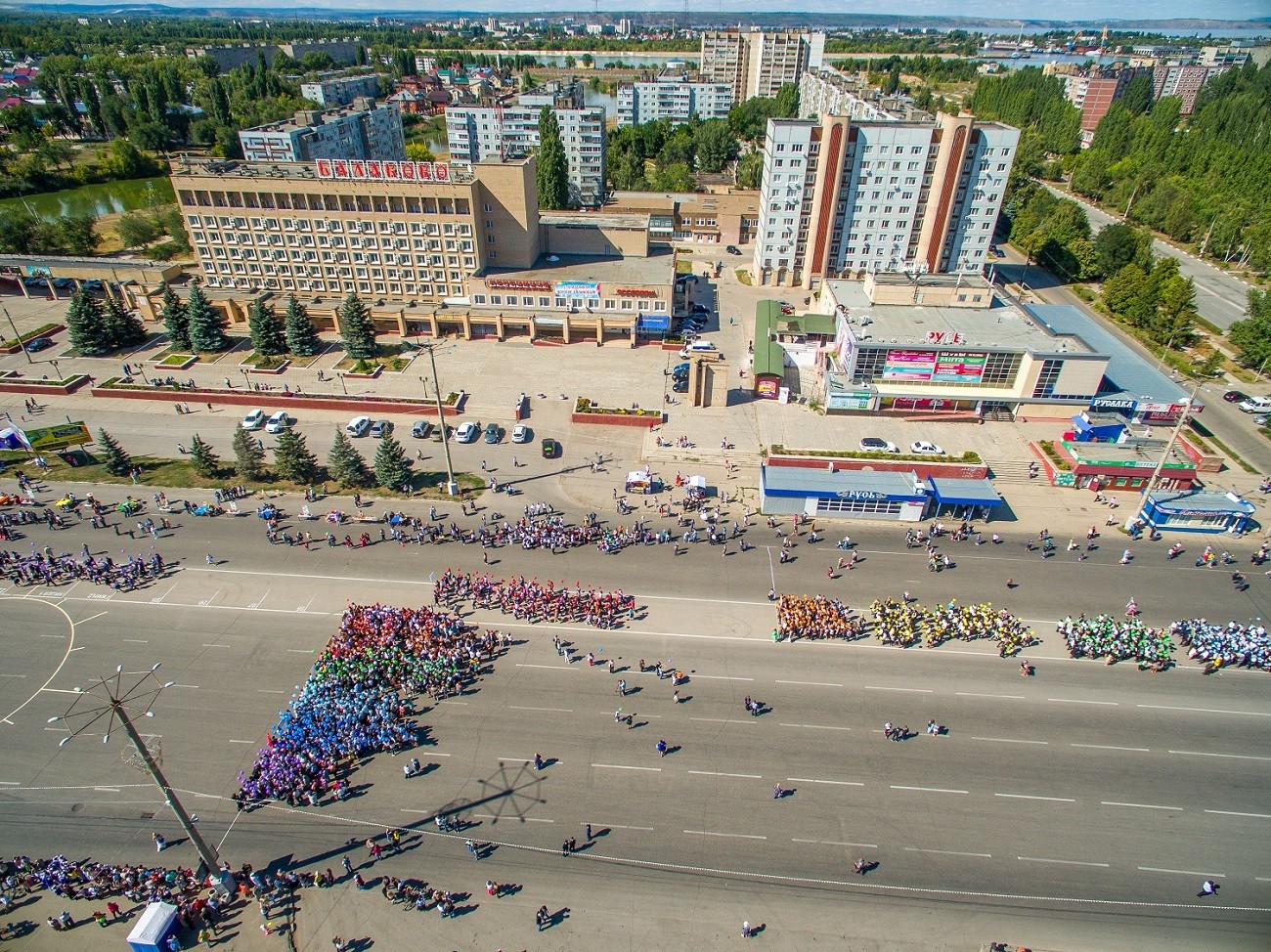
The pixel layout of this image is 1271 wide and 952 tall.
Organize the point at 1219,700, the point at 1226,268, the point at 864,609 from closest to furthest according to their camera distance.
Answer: the point at 1219,700, the point at 864,609, the point at 1226,268

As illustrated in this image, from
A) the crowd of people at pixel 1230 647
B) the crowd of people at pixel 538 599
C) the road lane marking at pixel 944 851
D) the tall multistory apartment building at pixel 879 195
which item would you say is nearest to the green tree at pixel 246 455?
the crowd of people at pixel 538 599

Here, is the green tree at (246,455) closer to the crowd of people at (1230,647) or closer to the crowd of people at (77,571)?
the crowd of people at (77,571)

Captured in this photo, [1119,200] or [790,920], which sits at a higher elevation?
[1119,200]

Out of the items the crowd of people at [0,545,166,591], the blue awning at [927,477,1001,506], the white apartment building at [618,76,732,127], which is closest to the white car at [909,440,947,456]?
the blue awning at [927,477,1001,506]

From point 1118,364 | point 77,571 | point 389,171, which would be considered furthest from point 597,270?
point 77,571

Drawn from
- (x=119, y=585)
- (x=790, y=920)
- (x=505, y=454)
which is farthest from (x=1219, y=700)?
(x=119, y=585)

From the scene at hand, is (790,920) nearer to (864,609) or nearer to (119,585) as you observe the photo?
(864,609)

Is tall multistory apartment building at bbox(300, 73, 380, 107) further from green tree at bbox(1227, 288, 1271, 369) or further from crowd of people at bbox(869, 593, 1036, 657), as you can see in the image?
crowd of people at bbox(869, 593, 1036, 657)
